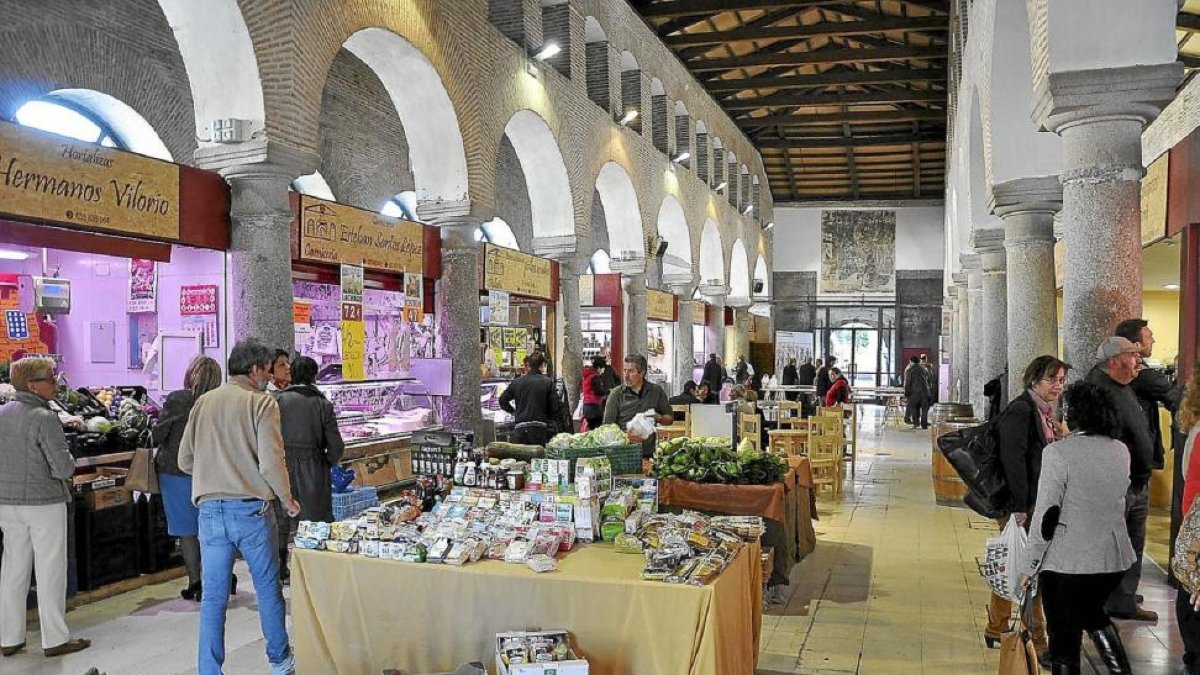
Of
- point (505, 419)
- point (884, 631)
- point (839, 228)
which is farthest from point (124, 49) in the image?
point (839, 228)

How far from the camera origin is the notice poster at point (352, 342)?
8766mm

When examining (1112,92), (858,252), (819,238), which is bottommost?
(1112,92)

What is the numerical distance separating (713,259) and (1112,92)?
18393mm

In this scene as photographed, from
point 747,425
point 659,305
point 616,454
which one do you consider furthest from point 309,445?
point 659,305

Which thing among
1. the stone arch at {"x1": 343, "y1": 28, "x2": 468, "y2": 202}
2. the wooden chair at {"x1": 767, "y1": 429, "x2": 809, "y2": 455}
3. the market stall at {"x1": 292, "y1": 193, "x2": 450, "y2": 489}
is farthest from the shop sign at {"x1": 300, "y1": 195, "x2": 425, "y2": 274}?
the wooden chair at {"x1": 767, "y1": 429, "x2": 809, "y2": 455}

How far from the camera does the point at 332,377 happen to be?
9875mm

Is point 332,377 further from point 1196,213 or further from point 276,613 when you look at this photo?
point 1196,213

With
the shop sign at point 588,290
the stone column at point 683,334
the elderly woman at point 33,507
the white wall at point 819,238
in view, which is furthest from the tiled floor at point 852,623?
the white wall at point 819,238

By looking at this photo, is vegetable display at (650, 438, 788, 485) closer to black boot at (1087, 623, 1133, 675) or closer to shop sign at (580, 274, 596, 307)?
black boot at (1087, 623, 1133, 675)

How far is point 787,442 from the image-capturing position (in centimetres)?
1061

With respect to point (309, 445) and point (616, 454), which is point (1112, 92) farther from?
point (309, 445)

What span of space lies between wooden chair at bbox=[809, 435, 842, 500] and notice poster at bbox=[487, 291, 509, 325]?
389cm

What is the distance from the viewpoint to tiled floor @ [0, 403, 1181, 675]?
4859mm

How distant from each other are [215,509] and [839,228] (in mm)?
30848
